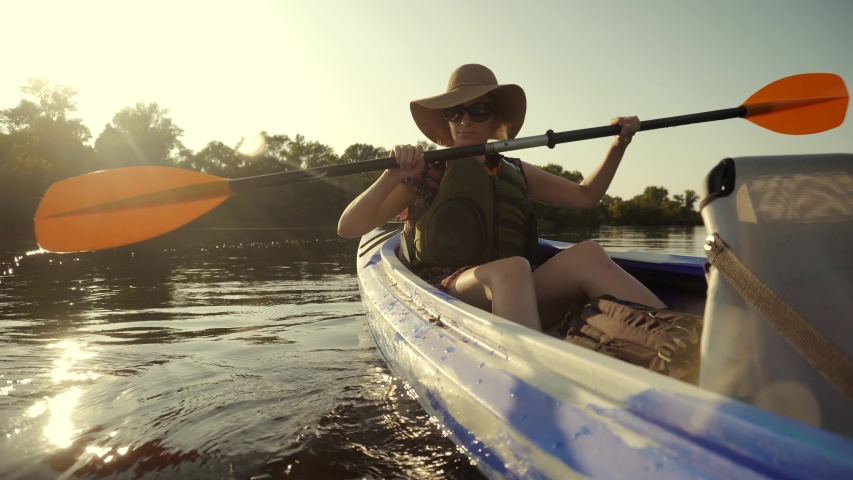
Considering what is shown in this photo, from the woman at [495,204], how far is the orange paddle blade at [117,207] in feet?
3.24

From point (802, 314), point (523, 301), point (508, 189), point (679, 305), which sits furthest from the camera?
point (679, 305)

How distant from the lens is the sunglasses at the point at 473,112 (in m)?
2.92

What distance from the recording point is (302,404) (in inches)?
106

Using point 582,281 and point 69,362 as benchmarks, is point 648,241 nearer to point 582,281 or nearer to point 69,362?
point 582,281

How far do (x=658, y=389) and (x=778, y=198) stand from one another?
425 mm

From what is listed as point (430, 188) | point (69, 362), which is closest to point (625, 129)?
point (430, 188)

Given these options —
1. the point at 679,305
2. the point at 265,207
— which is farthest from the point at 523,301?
the point at 265,207

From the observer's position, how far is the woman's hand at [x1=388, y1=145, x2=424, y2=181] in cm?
254

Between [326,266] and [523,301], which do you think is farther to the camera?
[326,266]

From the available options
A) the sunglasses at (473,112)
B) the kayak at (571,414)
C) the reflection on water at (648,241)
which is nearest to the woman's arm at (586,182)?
the sunglasses at (473,112)

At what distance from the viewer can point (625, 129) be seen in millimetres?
2855

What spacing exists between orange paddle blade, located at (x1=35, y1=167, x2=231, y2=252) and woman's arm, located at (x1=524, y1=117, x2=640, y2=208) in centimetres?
177

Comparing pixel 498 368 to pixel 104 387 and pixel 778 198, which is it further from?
pixel 104 387

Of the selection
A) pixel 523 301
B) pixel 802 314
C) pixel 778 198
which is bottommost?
pixel 523 301
